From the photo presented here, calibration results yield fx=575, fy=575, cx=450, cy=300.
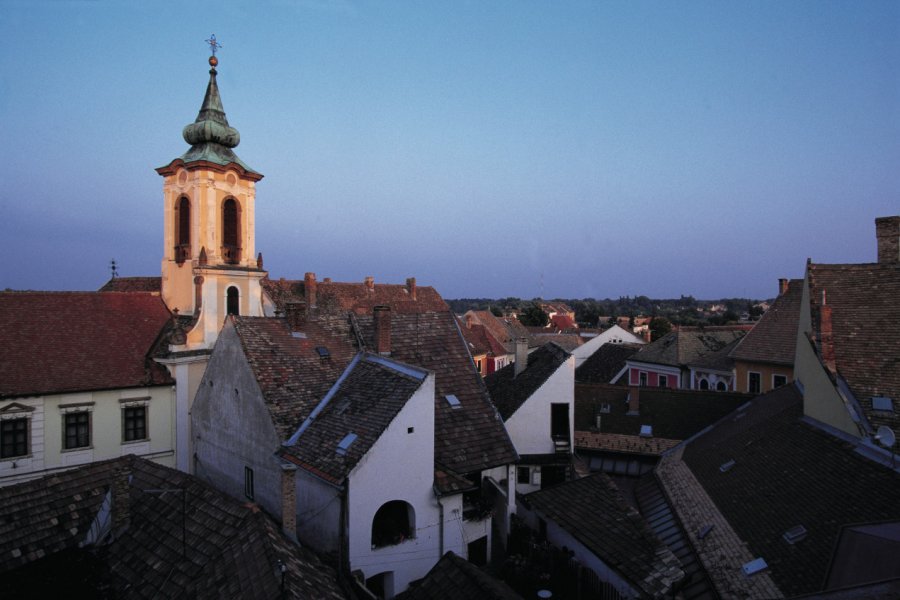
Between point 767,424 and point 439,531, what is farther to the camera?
point 767,424

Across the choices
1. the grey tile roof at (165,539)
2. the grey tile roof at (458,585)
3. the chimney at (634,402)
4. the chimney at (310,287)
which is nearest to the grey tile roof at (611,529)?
the grey tile roof at (458,585)

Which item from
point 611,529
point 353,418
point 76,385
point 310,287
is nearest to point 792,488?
point 611,529

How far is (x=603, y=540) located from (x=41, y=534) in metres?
13.9

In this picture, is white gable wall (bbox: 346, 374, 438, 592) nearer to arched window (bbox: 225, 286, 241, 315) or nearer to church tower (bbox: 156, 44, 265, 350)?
church tower (bbox: 156, 44, 265, 350)

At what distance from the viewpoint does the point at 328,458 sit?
14.6 m

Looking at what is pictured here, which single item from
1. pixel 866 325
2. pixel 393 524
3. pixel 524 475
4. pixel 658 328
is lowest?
pixel 524 475

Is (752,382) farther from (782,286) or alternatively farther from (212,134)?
(212,134)

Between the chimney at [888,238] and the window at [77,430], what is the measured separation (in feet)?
105

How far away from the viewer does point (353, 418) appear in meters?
15.6

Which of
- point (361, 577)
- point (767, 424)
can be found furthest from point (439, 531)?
point (767, 424)

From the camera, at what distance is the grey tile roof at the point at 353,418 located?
47.2 ft

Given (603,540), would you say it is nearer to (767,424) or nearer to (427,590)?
(427,590)

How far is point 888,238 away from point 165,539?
965 inches

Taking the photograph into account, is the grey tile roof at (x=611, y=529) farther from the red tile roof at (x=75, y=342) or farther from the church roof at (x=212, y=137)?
the church roof at (x=212, y=137)
